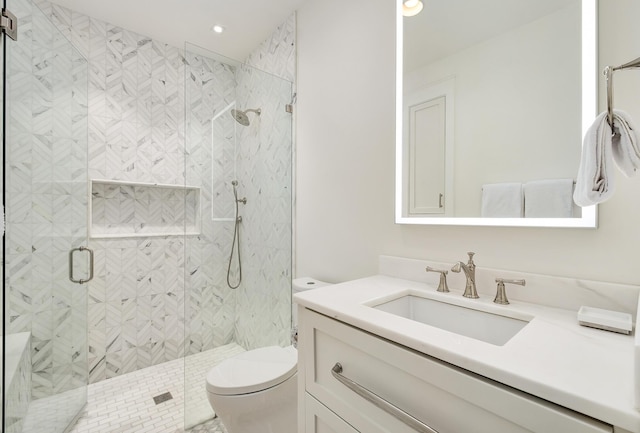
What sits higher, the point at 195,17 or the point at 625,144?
the point at 195,17

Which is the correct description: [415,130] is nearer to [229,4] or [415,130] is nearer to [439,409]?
[439,409]

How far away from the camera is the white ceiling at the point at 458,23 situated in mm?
1000

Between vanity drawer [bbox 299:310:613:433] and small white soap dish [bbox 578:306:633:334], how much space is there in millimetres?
377

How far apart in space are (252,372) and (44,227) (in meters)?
1.40

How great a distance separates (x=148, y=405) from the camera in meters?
1.86

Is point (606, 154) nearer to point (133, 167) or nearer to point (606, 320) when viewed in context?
point (606, 320)

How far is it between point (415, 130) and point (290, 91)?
1050 mm

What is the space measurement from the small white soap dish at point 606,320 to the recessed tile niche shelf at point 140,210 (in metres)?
2.02

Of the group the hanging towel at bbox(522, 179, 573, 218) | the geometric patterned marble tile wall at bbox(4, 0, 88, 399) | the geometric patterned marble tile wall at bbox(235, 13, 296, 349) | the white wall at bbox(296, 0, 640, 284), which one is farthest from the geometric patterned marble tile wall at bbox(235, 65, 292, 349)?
the hanging towel at bbox(522, 179, 573, 218)

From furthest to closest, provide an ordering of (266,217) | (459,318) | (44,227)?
(266,217) < (44,227) < (459,318)

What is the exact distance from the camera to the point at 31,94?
4.82 feet

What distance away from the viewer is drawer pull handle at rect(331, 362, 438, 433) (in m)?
0.63

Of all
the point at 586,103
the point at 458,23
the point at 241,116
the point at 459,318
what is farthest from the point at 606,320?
the point at 241,116

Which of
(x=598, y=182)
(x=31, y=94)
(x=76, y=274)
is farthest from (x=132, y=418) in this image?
(x=598, y=182)
